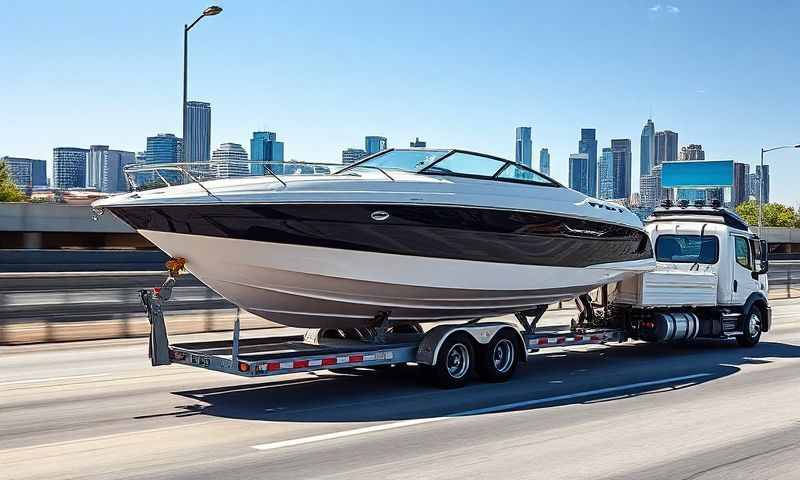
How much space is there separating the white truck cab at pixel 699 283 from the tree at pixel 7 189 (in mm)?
84544

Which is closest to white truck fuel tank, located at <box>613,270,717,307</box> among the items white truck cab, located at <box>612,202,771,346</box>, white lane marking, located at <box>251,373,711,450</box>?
white truck cab, located at <box>612,202,771,346</box>

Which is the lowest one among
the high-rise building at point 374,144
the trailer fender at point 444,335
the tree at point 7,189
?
the trailer fender at point 444,335

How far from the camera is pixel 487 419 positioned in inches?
369

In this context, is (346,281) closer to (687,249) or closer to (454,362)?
(454,362)

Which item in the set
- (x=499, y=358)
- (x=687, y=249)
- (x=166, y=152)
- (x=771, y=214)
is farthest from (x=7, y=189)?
(x=771, y=214)

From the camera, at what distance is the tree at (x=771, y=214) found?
431 feet

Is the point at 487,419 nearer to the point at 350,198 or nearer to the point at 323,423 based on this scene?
the point at 323,423

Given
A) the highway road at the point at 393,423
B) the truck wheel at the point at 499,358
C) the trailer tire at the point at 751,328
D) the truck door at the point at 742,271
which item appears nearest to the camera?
the highway road at the point at 393,423

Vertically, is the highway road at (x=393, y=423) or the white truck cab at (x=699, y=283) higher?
the white truck cab at (x=699, y=283)

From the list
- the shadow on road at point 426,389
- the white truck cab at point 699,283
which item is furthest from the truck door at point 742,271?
the shadow on road at point 426,389

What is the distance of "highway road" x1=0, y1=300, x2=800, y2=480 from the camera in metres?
7.31

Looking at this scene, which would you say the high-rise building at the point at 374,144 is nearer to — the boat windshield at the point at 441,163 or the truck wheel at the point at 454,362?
the boat windshield at the point at 441,163

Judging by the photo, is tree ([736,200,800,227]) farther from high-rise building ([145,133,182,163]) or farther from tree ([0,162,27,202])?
tree ([0,162,27,202])

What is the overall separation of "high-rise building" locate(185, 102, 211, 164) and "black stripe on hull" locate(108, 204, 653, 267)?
37.3 feet
